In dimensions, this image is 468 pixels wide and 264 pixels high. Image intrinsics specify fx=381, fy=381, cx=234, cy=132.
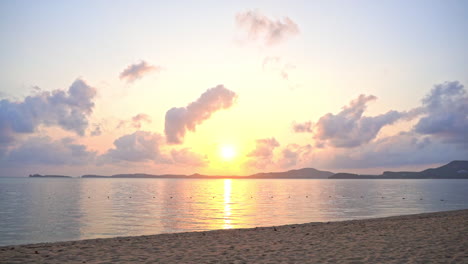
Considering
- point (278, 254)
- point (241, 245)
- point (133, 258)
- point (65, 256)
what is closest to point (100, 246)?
point (65, 256)

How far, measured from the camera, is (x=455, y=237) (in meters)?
21.6

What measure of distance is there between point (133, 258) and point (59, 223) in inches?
1087

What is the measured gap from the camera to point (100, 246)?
20469mm

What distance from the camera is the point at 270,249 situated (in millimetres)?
19156

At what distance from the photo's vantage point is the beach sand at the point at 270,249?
1652 cm

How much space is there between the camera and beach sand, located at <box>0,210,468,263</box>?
1652 centimetres

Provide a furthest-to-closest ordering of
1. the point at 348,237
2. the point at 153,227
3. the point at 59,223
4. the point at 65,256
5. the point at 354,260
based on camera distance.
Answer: the point at 59,223, the point at 153,227, the point at 348,237, the point at 65,256, the point at 354,260

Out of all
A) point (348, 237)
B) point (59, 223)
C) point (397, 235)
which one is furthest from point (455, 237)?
point (59, 223)

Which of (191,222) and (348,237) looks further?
(191,222)

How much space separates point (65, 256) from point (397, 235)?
1864 centimetres

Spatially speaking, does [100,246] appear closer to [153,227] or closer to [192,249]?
[192,249]

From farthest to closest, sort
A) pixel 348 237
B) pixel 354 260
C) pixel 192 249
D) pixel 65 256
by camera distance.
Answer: pixel 348 237, pixel 192 249, pixel 65 256, pixel 354 260

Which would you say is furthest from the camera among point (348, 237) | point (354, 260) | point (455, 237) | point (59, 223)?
point (59, 223)

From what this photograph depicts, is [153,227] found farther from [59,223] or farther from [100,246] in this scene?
[100,246]
